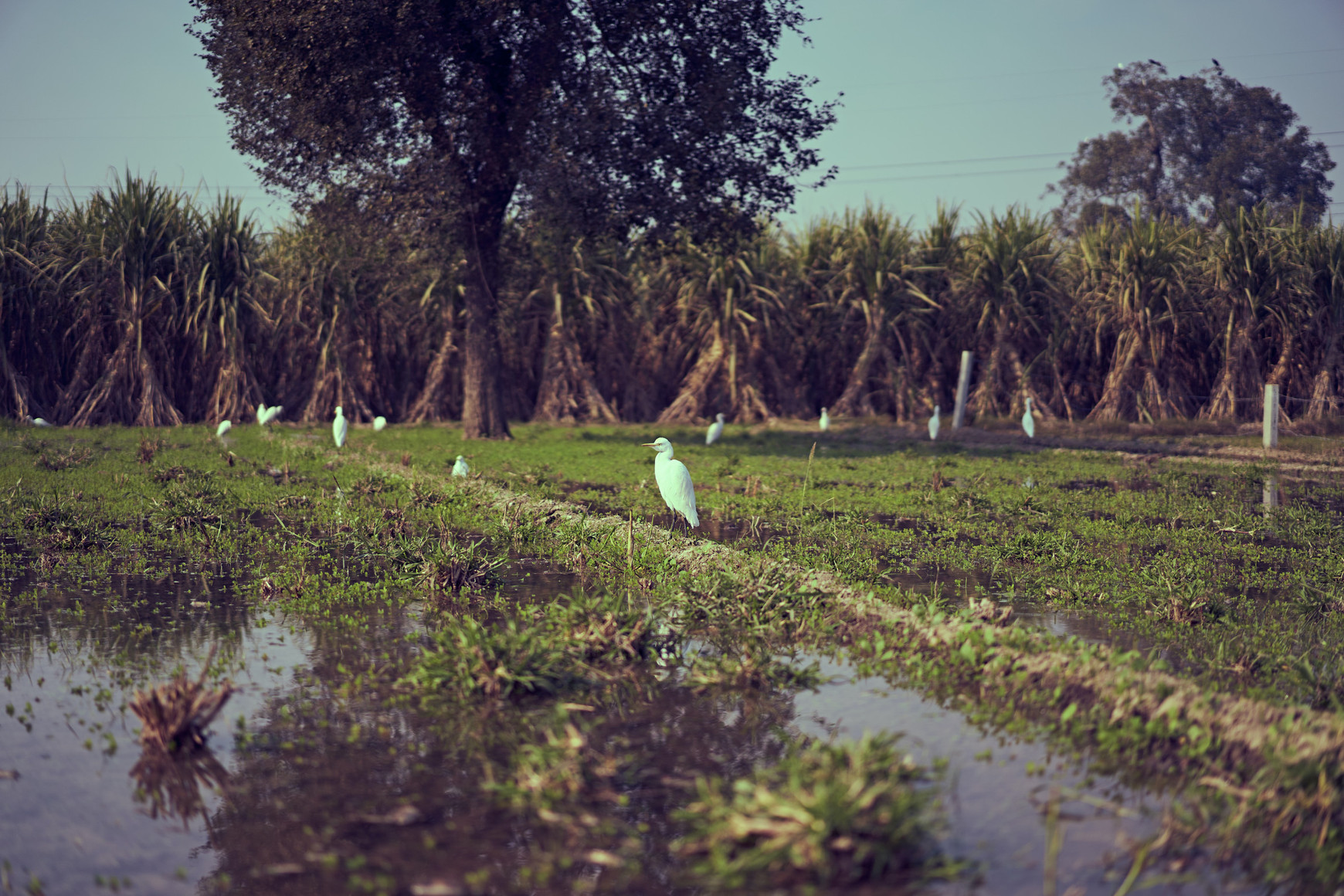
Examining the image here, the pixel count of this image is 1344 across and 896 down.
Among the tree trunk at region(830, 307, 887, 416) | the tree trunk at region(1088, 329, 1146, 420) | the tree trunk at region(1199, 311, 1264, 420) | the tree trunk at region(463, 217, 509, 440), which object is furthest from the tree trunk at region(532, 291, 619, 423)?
the tree trunk at region(1199, 311, 1264, 420)

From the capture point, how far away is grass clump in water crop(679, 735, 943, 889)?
287cm

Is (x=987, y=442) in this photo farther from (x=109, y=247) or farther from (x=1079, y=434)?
(x=109, y=247)

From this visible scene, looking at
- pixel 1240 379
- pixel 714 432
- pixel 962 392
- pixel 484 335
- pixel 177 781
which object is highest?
pixel 484 335

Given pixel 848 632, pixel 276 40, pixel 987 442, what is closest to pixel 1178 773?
pixel 848 632

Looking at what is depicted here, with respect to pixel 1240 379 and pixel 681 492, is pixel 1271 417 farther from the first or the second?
pixel 681 492

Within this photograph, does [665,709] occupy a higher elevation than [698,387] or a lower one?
lower

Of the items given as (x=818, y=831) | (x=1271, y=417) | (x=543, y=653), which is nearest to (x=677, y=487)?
(x=543, y=653)

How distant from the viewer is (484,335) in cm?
1755

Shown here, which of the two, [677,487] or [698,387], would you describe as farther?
[698,387]

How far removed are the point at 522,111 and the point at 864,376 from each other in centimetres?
965

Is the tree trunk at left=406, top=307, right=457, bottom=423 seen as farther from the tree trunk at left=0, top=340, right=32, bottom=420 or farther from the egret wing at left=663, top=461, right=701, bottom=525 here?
the egret wing at left=663, top=461, right=701, bottom=525

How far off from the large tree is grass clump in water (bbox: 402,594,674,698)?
11.1m

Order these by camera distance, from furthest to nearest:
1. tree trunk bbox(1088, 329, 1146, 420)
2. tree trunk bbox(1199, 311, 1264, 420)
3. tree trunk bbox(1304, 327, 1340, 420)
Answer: tree trunk bbox(1088, 329, 1146, 420), tree trunk bbox(1199, 311, 1264, 420), tree trunk bbox(1304, 327, 1340, 420)

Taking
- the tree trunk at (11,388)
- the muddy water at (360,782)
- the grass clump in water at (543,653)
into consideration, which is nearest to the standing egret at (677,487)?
the grass clump in water at (543,653)
